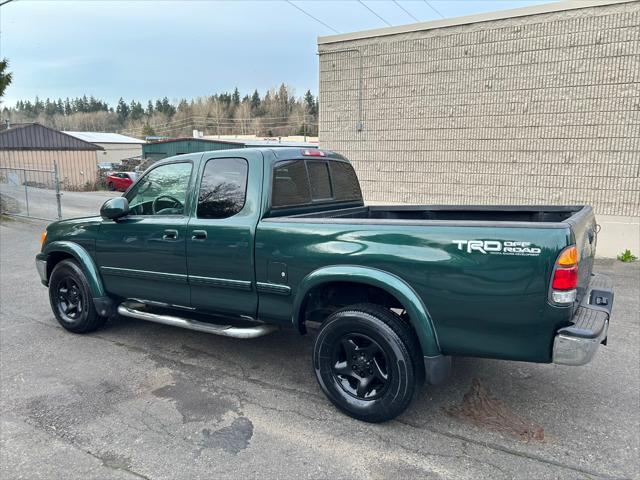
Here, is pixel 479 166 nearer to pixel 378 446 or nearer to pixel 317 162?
pixel 317 162

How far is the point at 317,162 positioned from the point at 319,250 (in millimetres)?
1344

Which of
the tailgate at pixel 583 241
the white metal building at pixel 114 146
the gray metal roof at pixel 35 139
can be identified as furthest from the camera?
the white metal building at pixel 114 146

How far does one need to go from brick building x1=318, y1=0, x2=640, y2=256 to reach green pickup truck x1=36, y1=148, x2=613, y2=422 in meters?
5.86

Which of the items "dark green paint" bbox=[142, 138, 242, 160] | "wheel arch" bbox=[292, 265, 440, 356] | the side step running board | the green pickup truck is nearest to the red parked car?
"dark green paint" bbox=[142, 138, 242, 160]

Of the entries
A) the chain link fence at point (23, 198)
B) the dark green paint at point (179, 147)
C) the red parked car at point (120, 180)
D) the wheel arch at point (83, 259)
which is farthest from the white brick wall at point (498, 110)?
the dark green paint at point (179, 147)

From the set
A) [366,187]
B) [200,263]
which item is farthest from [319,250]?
[366,187]

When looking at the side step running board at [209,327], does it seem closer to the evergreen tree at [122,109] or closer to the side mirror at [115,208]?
the side mirror at [115,208]

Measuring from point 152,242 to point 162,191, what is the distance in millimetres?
523

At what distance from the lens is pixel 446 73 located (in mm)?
10445

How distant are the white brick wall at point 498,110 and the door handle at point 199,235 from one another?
7.78 metres

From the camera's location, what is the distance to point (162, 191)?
464cm

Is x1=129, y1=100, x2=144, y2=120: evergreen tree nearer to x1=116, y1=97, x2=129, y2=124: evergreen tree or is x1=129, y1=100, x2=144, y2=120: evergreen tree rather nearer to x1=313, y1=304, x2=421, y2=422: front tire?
x1=116, y1=97, x2=129, y2=124: evergreen tree

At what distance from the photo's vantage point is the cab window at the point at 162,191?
14.7ft

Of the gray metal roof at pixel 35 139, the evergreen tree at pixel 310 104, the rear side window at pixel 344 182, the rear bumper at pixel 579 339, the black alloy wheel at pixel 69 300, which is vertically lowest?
the black alloy wheel at pixel 69 300
